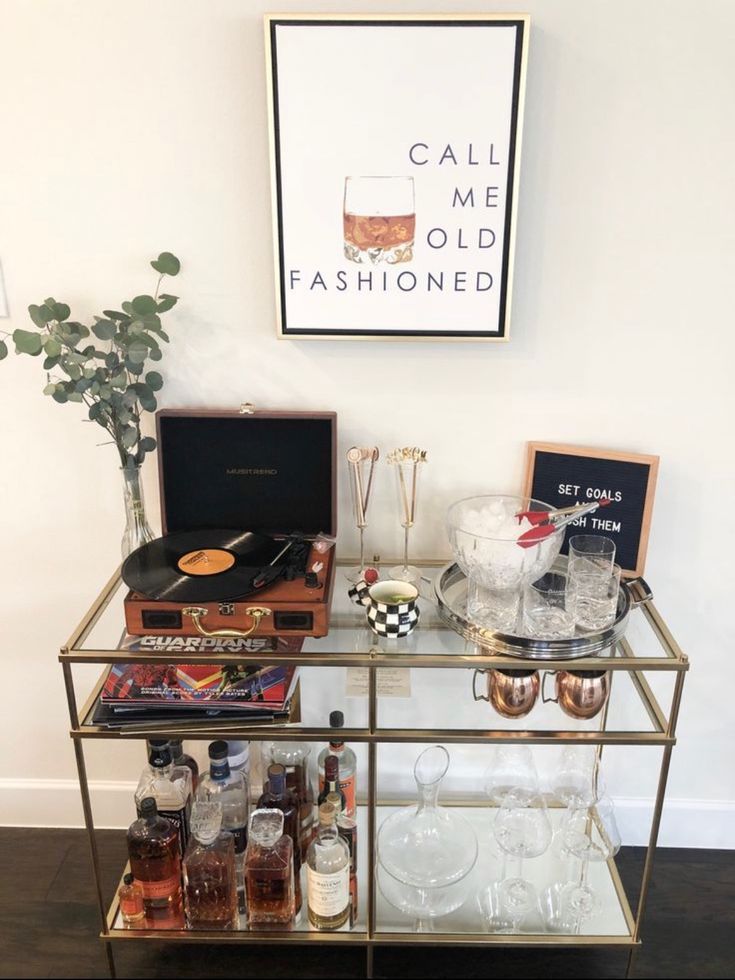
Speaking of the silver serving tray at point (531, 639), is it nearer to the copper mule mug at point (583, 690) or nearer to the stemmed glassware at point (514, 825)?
the copper mule mug at point (583, 690)

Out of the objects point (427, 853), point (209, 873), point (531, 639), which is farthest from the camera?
point (427, 853)

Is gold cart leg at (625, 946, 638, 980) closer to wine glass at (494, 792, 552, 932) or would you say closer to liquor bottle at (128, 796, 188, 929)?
wine glass at (494, 792, 552, 932)

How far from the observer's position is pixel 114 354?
4.90 ft

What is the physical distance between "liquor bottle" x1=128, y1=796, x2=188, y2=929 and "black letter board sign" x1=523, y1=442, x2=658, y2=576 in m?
0.98

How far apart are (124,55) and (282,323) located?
0.52 meters

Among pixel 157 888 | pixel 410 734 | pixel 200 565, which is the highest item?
pixel 200 565

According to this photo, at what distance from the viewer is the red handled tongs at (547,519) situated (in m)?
1.45

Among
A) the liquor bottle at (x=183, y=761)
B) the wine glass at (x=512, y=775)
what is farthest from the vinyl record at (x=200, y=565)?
the wine glass at (x=512, y=775)

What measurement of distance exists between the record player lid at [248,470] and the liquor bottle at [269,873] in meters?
0.57

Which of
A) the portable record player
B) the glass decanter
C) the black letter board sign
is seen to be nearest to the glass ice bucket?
the black letter board sign

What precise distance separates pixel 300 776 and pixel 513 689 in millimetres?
549

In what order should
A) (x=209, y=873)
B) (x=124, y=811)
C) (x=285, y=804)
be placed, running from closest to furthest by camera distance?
(x=209, y=873) < (x=285, y=804) < (x=124, y=811)

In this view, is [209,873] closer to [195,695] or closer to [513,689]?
[195,695]

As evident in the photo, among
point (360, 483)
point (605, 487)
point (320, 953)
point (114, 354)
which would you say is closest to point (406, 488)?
point (360, 483)
